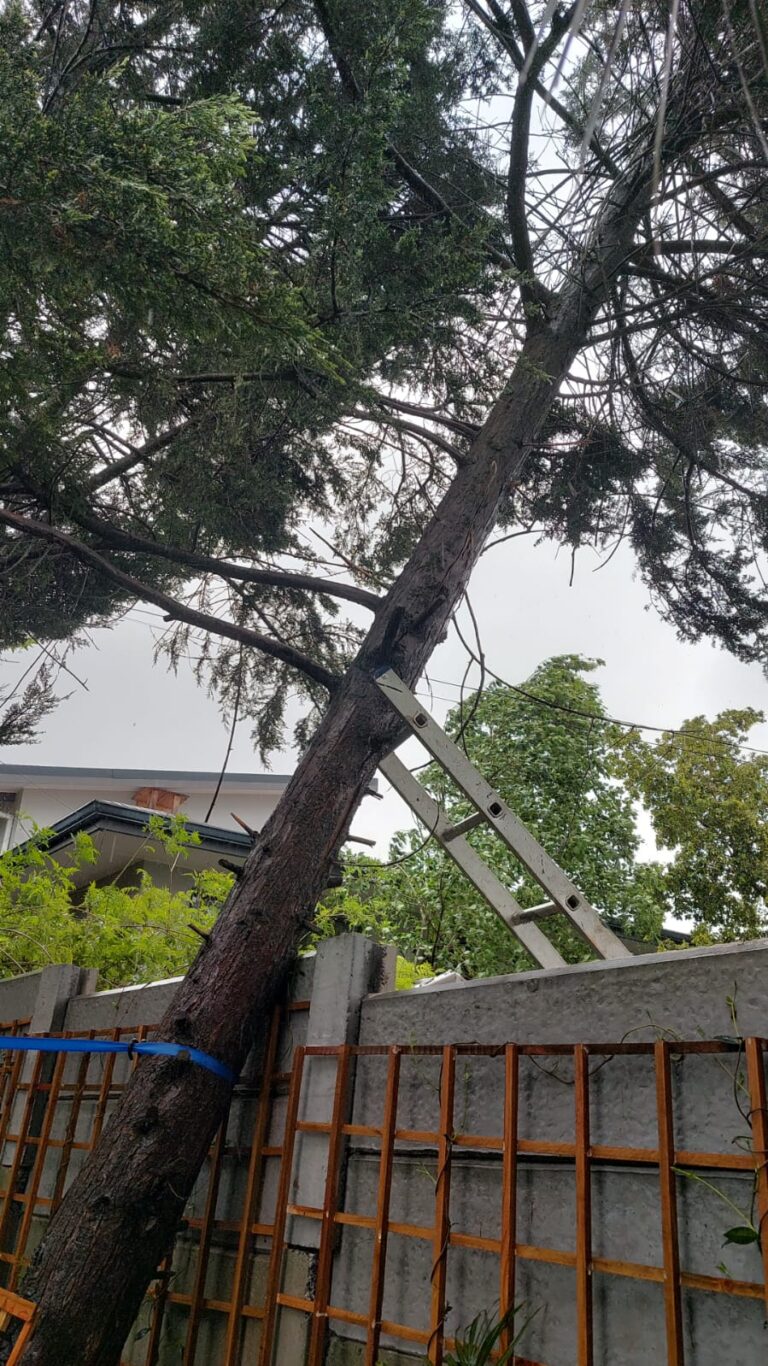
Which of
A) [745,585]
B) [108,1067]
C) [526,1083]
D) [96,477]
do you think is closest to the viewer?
[526,1083]

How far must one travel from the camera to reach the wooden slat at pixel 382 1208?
322 centimetres

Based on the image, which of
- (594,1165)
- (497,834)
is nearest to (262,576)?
(497,834)

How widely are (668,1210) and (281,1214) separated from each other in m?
A: 1.83

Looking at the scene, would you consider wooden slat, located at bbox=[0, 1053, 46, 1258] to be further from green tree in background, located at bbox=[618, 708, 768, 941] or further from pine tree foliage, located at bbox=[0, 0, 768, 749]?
green tree in background, located at bbox=[618, 708, 768, 941]

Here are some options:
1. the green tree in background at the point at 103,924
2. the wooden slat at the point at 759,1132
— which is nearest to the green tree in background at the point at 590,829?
the green tree in background at the point at 103,924

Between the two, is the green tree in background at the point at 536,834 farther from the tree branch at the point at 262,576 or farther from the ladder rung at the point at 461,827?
the ladder rung at the point at 461,827

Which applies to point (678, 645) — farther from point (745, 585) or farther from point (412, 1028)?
point (412, 1028)

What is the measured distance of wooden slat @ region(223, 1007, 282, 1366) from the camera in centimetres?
385

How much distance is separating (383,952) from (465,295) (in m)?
3.25

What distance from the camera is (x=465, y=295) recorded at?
5199mm

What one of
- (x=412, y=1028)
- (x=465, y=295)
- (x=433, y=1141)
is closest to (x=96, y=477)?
(x=465, y=295)

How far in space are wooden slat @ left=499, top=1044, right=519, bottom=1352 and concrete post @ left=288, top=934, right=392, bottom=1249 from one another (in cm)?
93

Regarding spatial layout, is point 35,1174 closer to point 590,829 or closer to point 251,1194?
point 251,1194

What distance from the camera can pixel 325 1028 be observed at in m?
4.03
